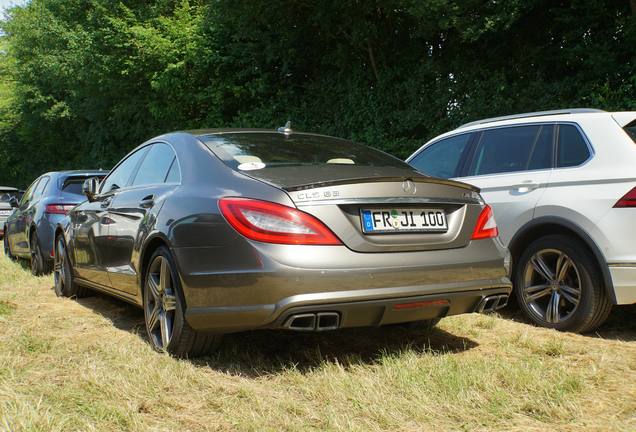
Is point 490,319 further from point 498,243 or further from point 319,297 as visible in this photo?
point 319,297

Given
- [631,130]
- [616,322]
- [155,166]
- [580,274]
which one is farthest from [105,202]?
[616,322]

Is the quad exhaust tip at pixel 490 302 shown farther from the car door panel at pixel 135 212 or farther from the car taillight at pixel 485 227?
the car door panel at pixel 135 212

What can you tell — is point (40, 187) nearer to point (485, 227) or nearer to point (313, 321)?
point (313, 321)

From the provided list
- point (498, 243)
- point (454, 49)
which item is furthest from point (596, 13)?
point (498, 243)

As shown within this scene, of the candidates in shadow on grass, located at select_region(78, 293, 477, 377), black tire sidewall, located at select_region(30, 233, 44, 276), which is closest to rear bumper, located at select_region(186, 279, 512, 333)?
shadow on grass, located at select_region(78, 293, 477, 377)

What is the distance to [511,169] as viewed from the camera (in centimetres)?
548

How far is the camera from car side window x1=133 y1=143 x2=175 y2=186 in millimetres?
4492

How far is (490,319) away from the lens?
5070 mm

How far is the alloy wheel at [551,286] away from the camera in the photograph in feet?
15.9

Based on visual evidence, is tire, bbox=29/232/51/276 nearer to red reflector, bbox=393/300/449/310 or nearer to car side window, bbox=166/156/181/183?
car side window, bbox=166/156/181/183

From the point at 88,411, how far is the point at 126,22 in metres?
22.1

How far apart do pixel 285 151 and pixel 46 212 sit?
5.01 m

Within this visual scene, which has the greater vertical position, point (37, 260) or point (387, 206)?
point (387, 206)

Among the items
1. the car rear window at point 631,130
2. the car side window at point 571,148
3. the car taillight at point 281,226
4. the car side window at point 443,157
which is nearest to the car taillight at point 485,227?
the car taillight at point 281,226
